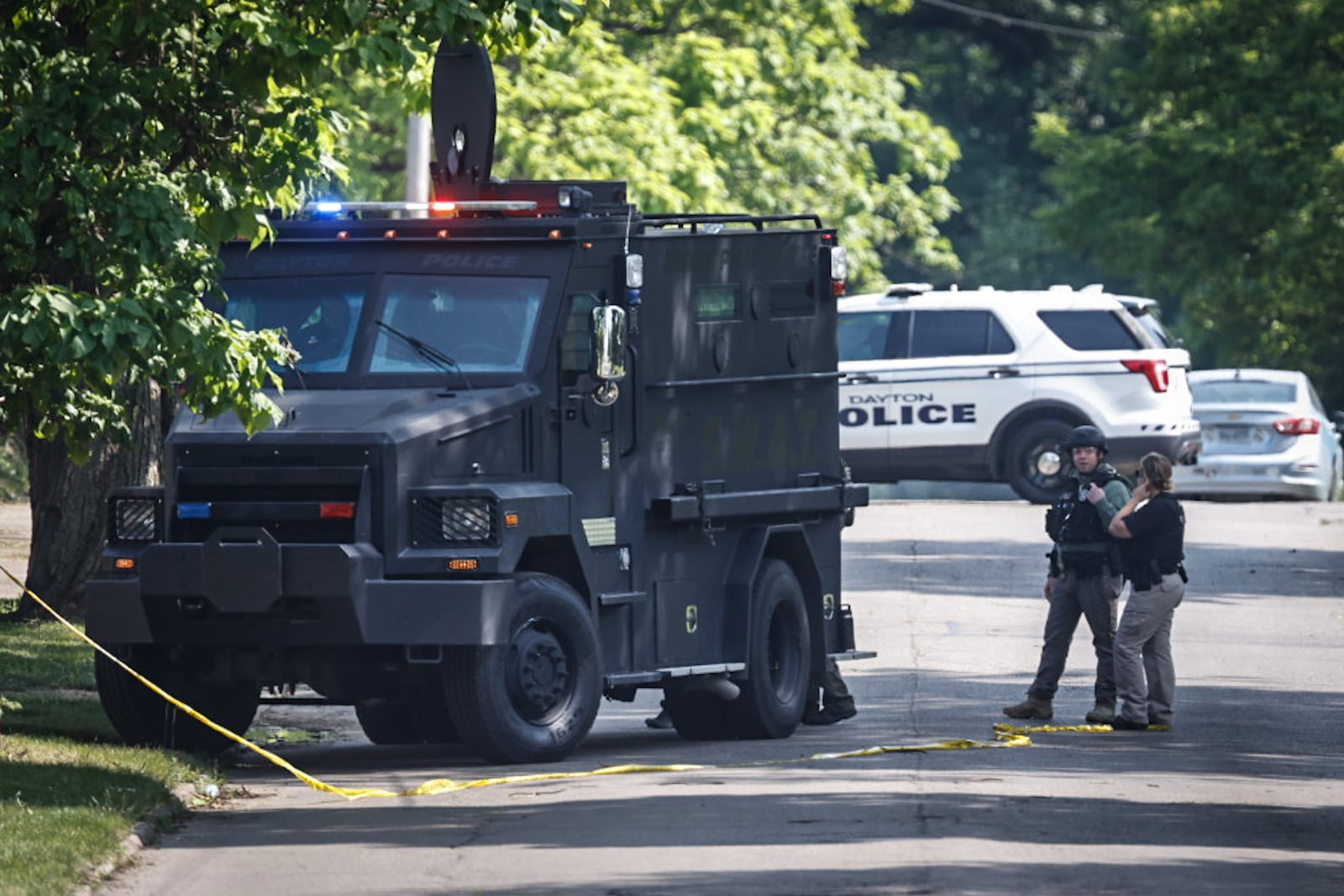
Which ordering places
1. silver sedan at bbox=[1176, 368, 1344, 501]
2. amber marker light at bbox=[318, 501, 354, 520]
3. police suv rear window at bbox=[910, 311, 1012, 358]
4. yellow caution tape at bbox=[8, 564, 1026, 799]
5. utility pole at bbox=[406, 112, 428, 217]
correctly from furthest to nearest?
silver sedan at bbox=[1176, 368, 1344, 501], utility pole at bbox=[406, 112, 428, 217], police suv rear window at bbox=[910, 311, 1012, 358], amber marker light at bbox=[318, 501, 354, 520], yellow caution tape at bbox=[8, 564, 1026, 799]

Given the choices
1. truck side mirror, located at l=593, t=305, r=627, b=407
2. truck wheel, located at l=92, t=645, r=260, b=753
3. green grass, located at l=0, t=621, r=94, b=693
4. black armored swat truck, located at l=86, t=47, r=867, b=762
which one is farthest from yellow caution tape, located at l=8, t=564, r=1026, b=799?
green grass, located at l=0, t=621, r=94, b=693

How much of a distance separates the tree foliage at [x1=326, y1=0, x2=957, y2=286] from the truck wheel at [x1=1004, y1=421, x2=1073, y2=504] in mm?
6525

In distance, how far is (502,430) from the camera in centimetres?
1416

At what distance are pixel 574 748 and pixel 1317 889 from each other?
5.03m

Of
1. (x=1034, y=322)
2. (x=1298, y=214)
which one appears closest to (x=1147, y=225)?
(x=1298, y=214)

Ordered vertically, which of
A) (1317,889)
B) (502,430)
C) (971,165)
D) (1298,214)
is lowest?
(1317,889)

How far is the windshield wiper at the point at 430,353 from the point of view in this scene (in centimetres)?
1441

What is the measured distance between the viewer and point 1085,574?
16922 mm

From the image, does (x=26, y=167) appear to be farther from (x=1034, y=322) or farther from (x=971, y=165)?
(x=971, y=165)

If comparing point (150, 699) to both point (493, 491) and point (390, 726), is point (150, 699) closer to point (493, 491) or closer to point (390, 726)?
→ point (390, 726)

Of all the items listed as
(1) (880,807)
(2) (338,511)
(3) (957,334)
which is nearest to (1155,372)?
(3) (957,334)

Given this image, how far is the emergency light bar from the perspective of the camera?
14.9m

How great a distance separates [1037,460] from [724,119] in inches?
393

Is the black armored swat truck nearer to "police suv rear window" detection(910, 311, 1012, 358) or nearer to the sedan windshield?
"police suv rear window" detection(910, 311, 1012, 358)
